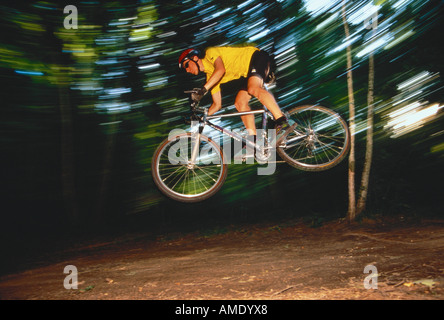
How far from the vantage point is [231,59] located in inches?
124

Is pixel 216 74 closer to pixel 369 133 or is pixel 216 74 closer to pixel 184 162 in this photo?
pixel 184 162

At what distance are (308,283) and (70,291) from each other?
242 cm

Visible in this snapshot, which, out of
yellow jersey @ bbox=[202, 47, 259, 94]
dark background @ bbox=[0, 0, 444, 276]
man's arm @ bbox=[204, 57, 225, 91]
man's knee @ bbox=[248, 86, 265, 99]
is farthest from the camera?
dark background @ bbox=[0, 0, 444, 276]

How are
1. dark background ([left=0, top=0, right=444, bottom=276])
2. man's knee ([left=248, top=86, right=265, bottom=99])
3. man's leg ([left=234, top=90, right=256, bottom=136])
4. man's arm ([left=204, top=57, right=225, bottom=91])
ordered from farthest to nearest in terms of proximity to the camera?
1. dark background ([left=0, top=0, right=444, bottom=276])
2. man's leg ([left=234, top=90, right=256, bottom=136])
3. man's knee ([left=248, top=86, right=265, bottom=99])
4. man's arm ([left=204, top=57, right=225, bottom=91])

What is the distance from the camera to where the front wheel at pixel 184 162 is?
10.6 feet

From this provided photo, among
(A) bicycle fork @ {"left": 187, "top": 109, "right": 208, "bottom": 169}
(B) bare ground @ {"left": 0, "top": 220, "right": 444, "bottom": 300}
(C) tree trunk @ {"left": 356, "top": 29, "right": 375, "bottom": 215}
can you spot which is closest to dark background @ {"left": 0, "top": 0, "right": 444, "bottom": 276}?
(C) tree trunk @ {"left": 356, "top": 29, "right": 375, "bottom": 215}

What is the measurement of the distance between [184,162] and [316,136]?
65.0 inches

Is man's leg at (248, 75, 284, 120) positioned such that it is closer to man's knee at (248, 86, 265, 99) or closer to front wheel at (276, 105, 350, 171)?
man's knee at (248, 86, 265, 99)

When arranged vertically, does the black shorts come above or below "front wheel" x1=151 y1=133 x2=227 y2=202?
above

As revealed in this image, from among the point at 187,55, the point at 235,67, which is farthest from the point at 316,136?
the point at 187,55

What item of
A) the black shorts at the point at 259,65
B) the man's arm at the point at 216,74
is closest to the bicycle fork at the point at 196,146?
the man's arm at the point at 216,74

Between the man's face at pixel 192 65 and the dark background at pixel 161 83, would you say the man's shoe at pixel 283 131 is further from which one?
the man's face at pixel 192 65

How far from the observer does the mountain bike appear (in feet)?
10.6

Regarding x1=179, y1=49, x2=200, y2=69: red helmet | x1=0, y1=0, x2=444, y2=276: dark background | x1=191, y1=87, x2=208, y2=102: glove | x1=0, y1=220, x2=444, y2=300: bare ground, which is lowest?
x1=0, y1=220, x2=444, y2=300: bare ground
